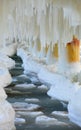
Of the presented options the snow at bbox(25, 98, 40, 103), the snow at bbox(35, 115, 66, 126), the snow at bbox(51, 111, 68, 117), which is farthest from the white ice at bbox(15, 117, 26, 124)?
the snow at bbox(25, 98, 40, 103)

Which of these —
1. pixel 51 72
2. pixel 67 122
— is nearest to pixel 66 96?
pixel 67 122

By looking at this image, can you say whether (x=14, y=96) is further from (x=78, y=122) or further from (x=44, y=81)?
(x=78, y=122)

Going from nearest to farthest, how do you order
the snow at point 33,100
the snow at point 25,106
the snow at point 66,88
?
the snow at point 66,88 → the snow at point 25,106 → the snow at point 33,100

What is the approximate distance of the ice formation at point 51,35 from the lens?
162 cm

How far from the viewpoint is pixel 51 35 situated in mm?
2754

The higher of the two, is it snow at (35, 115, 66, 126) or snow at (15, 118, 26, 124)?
snow at (15, 118, 26, 124)

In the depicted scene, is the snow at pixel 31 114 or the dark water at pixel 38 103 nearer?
the dark water at pixel 38 103

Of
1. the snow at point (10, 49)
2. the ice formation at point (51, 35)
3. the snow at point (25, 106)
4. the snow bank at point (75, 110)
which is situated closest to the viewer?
the ice formation at point (51, 35)

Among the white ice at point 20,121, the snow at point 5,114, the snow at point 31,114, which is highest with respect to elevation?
the snow at point 5,114

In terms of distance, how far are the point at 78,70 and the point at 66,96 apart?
2.40 ft

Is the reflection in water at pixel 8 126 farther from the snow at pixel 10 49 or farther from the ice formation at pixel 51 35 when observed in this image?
the snow at pixel 10 49

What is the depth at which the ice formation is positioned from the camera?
162 centimetres

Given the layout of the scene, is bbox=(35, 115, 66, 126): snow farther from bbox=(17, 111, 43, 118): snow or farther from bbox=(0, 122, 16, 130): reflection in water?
bbox=(0, 122, 16, 130): reflection in water

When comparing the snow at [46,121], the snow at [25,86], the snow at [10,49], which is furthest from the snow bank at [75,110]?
the snow at [10,49]
